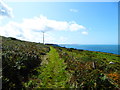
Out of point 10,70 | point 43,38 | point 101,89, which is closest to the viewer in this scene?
point 101,89

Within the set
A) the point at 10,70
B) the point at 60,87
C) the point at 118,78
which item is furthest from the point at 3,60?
the point at 118,78

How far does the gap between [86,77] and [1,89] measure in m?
7.21

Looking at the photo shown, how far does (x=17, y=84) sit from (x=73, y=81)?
4.99 m

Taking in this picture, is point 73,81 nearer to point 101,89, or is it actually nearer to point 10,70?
point 101,89

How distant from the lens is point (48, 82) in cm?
940

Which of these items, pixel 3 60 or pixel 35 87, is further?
pixel 3 60

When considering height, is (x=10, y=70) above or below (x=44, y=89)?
above

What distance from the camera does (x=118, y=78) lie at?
11133mm

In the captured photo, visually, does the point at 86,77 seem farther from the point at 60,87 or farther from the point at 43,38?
the point at 43,38

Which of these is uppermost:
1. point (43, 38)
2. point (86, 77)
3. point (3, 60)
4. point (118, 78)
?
point (43, 38)

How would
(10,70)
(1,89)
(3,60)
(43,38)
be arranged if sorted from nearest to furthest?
(1,89)
(10,70)
(3,60)
(43,38)

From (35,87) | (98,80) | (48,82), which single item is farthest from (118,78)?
(35,87)

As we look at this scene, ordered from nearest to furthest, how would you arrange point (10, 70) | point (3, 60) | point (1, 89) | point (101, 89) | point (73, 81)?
point (1, 89) < point (101, 89) < point (73, 81) < point (10, 70) < point (3, 60)

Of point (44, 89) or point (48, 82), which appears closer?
point (44, 89)
